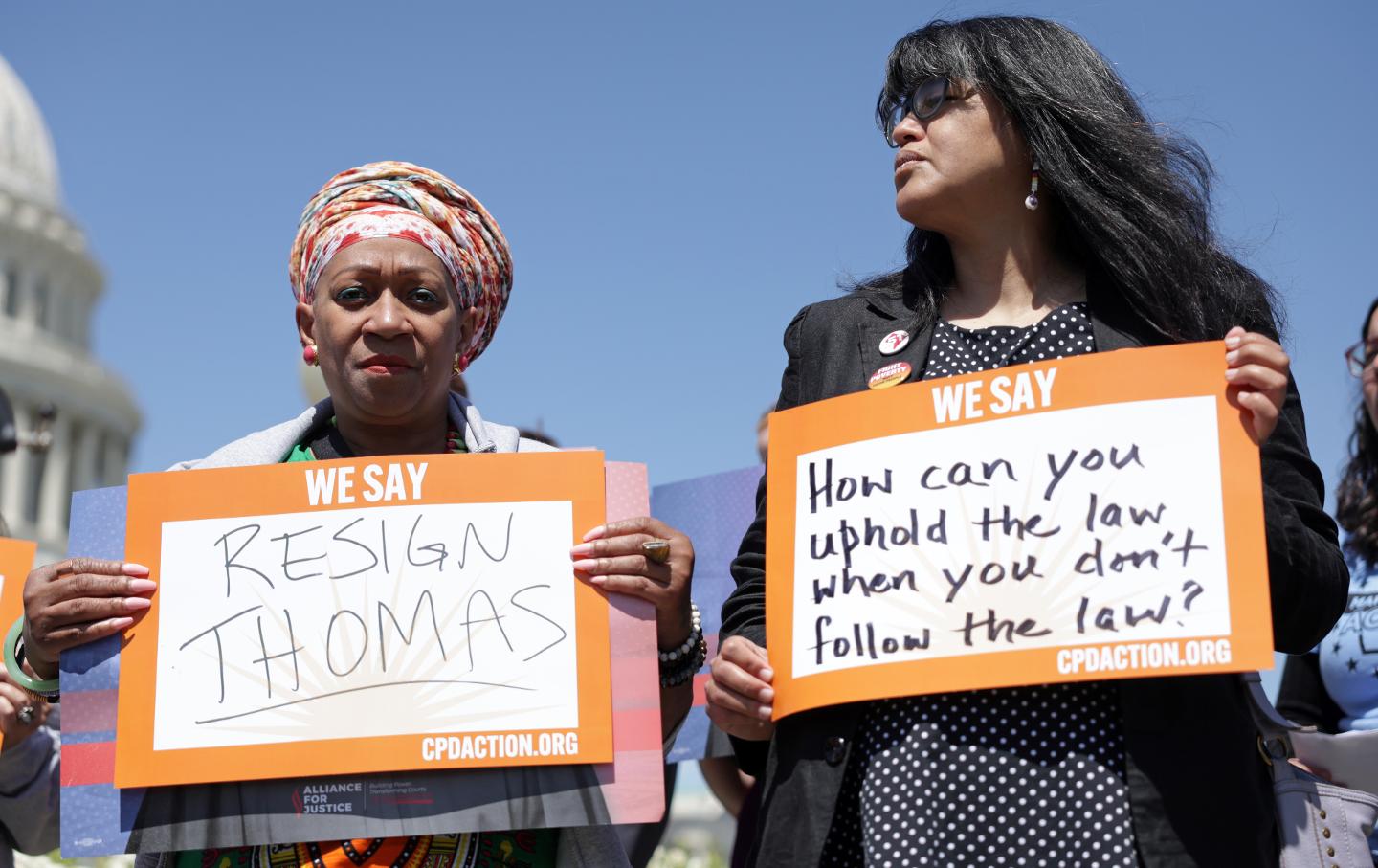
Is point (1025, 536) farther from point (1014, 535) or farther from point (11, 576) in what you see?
point (11, 576)

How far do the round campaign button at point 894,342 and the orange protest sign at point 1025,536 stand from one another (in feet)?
0.66

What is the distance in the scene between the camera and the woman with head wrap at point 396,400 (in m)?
3.24

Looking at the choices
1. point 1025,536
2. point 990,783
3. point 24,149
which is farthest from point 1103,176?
point 24,149

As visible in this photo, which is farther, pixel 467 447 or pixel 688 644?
pixel 467 447

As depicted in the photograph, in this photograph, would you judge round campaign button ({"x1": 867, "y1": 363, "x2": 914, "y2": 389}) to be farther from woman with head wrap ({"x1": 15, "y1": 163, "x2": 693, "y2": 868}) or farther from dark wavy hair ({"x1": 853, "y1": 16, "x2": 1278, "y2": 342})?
woman with head wrap ({"x1": 15, "y1": 163, "x2": 693, "y2": 868})

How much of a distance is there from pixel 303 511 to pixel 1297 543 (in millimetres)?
1922

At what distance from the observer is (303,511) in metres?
3.35

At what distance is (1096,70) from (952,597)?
1208 millimetres

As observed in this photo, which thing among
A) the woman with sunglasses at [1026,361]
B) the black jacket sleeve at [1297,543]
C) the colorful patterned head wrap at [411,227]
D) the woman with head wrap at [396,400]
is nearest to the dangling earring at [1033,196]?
the woman with sunglasses at [1026,361]

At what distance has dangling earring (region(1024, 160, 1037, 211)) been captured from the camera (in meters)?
3.34

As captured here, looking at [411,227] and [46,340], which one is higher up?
[46,340]

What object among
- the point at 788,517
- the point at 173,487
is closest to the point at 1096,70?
the point at 788,517

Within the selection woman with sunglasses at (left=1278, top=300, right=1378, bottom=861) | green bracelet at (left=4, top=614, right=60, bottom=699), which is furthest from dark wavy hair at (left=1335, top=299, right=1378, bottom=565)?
green bracelet at (left=4, top=614, right=60, bottom=699)

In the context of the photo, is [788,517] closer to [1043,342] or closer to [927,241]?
[1043,342]
